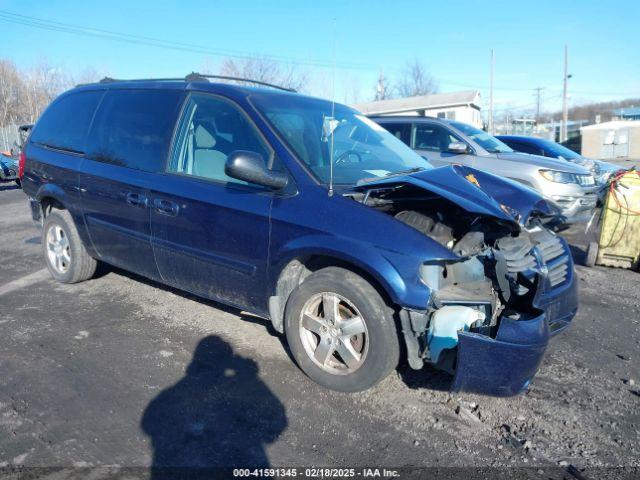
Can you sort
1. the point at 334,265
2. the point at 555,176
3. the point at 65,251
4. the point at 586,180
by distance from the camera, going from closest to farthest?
the point at 334,265 → the point at 65,251 → the point at 555,176 → the point at 586,180

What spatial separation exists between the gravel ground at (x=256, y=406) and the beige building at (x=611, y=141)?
36.6m

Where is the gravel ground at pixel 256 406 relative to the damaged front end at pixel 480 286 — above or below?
below

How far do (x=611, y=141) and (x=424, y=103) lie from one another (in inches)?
540

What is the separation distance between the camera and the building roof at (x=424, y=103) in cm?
3416

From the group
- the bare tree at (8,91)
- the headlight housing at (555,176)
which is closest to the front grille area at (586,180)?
the headlight housing at (555,176)

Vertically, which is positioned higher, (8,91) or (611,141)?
(8,91)

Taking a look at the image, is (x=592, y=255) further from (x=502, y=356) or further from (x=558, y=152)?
(x=558, y=152)

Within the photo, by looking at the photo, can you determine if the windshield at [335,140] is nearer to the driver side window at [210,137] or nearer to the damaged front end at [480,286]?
the driver side window at [210,137]

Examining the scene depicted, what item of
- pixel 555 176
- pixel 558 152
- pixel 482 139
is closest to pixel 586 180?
pixel 555 176

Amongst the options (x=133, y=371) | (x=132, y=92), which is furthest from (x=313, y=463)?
(x=132, y=92)

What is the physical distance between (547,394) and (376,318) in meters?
1.24

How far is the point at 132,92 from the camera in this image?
443 cm

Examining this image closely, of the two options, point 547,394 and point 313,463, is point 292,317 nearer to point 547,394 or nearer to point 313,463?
point 313,463

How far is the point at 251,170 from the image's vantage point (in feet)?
10.3
